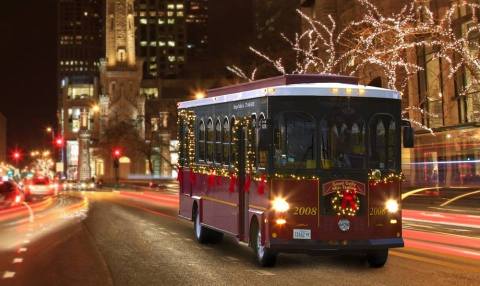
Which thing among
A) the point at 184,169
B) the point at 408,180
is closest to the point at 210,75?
the point at 408,180

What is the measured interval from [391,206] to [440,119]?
3277 cm

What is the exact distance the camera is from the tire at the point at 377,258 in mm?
12789

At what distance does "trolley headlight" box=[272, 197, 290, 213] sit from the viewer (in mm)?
12109

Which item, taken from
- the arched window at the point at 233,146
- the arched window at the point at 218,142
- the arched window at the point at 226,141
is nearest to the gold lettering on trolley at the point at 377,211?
the arched window at the point at 233,146

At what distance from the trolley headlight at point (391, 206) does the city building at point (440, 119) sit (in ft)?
62.2

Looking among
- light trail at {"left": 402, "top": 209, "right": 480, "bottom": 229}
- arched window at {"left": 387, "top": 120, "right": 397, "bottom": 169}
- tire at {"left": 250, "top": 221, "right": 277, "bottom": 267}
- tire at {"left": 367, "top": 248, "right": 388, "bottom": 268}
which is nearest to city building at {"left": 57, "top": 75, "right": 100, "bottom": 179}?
light trail at {"left": 402, "top": 209, "right": 480, "bottom": 229}

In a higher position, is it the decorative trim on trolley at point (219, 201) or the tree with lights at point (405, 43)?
the tree with lights at point (405, 43)

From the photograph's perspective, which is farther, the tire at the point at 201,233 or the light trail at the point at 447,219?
the light trail at the point at 447,219

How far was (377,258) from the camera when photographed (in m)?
12.9

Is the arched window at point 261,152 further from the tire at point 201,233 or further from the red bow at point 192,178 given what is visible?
the red bow at point 192,178

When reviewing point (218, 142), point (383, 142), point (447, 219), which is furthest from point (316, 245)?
point (447, 219)

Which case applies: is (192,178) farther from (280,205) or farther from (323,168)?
(323,168)

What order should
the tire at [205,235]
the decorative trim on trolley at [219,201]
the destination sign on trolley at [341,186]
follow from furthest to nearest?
the tire at [205,235] → the decorative trim on trolley at [219,201] → the destination sign on trolley at [341,186]

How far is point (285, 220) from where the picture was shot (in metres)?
12.1
